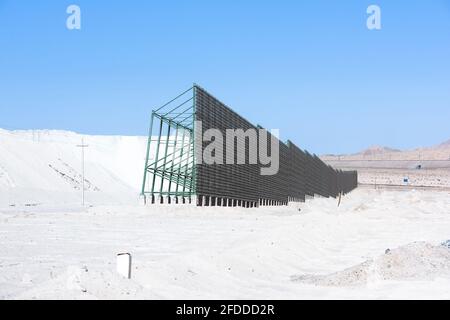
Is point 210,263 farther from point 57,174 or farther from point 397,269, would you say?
point 57,174

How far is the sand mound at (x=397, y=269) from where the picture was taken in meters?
10.6

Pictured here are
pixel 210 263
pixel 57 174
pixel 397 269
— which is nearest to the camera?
pixel 397 269

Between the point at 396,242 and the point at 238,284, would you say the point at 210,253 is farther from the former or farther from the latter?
the point at 396,242

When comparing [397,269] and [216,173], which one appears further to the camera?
[216,173]

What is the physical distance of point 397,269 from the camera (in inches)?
436

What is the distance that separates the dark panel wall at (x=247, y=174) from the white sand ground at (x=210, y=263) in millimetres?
11653

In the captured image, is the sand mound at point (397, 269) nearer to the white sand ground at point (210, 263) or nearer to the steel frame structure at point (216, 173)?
the white sand ground at point (210, 263)

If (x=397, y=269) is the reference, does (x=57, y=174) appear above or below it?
above

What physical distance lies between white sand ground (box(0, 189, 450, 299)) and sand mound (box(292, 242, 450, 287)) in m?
0.02

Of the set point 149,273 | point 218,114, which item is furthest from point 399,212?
point 149,273

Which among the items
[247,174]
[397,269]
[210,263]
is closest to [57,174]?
[247,174]

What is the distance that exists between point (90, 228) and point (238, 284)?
10.4 metres

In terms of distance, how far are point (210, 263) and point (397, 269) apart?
10.3 ft
